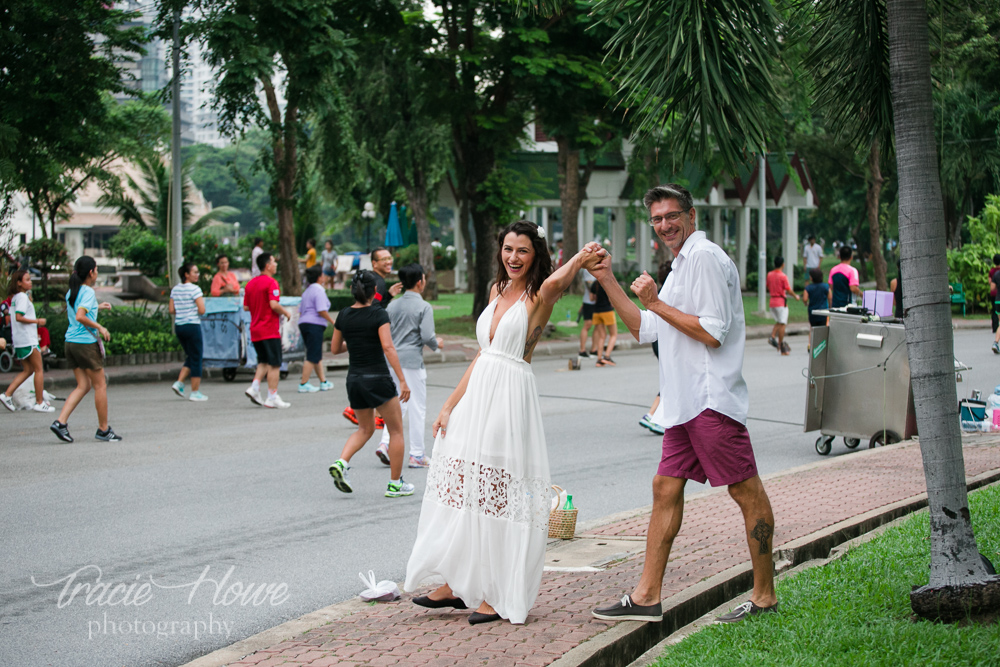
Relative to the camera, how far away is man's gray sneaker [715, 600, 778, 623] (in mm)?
4367

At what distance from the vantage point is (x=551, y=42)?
2066 cm

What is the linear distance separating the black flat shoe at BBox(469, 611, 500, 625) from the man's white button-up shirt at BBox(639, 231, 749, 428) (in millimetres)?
1209

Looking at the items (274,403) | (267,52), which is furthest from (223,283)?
(274,403)

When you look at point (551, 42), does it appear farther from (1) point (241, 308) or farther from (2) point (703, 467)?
(2) point (703, 467)

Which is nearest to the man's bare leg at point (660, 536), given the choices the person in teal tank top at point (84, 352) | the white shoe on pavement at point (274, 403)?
the person in teal tank top at point (84, 352)

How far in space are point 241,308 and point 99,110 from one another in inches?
166

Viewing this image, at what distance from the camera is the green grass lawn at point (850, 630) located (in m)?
3.84

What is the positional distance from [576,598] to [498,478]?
86cm

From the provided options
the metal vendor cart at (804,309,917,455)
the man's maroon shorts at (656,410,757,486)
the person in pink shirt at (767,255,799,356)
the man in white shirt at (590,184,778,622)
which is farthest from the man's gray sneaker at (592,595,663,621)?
Answer: the person in pink shirt at (767,255,799,356)

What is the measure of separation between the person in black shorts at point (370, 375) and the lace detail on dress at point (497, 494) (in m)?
3.34

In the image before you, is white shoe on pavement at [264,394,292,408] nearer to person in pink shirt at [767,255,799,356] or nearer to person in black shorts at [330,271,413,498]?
person in black shorts at [330,271,413,498]

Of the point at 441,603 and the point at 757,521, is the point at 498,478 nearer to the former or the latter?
the point at 441,603

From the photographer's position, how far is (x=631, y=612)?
436 cm

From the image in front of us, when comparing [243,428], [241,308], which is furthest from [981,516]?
[241,308]
